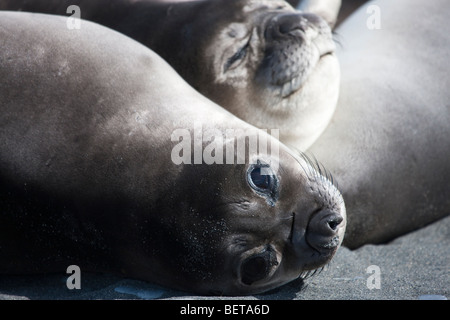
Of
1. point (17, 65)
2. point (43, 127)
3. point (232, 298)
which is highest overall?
point (17, 65)

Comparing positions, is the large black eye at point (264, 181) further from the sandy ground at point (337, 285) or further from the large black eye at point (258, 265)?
the sandy ground at point (337, 285)

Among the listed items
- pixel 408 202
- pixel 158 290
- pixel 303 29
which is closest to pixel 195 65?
pixel 303 29

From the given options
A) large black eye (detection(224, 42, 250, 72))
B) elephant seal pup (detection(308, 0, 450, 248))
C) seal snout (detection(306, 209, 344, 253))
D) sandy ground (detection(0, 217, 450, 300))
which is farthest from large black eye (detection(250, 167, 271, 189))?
elephant seal pup (detection(308, 0, 450, 248))

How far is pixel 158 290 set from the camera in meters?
3.25

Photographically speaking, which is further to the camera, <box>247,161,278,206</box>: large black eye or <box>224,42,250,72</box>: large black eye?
<box>224,42,250,72</box>: large black eye

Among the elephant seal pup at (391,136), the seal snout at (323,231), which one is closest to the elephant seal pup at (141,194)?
the seal snout at (323,231)

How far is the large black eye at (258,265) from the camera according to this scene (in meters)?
3.08

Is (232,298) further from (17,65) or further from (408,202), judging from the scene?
(408,202)

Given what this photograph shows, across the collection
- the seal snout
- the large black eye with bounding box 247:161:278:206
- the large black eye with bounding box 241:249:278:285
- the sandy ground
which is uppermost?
the large black eye with bounding box 247:161:278:206

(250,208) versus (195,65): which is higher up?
(195,65)

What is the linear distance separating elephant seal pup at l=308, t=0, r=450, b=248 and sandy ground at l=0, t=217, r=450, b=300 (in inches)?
19.9

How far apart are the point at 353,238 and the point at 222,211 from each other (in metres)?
1.49

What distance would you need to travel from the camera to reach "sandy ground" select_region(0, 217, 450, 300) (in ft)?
10.5

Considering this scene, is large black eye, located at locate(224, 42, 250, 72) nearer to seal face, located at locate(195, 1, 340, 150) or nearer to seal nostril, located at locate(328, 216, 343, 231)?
seal face, located at locate(195, 1, 340, 150)
